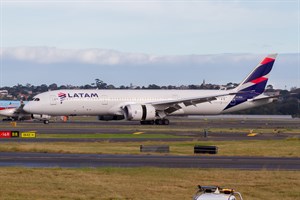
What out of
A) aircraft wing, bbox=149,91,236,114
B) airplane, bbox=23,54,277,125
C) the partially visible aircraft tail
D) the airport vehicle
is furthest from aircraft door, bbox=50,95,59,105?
the airport vehicle

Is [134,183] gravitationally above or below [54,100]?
below

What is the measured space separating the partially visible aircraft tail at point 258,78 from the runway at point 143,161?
52010 millimetres

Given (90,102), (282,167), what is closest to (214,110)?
(90,102)

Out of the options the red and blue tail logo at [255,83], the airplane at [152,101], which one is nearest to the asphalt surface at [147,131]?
the airplane at [152,101]

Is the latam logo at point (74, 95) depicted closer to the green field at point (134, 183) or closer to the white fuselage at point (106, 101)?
the white fuselage at point (106, 101)

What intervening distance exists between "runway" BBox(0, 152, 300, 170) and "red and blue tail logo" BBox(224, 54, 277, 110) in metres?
51.1

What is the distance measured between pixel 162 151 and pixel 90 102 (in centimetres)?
4216

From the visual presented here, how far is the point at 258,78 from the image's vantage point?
90750mm

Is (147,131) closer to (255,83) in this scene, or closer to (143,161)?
(255,83)

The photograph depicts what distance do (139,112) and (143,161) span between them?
1814 inches

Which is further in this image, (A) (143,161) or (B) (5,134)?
(B) (5,134)

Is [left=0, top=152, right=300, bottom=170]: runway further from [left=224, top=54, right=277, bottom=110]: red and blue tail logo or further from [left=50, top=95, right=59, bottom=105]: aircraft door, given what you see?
[left=224, top=54, right=277, bottom=110]: red and blue tail logo

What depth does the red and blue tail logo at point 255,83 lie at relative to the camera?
90.0m

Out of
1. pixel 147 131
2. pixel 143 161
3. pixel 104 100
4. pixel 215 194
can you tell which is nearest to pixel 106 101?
pixel 104 100
